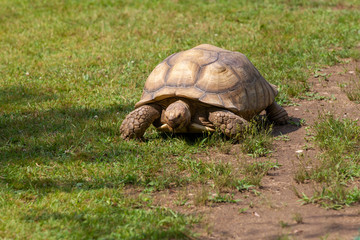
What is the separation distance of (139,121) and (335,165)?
217 centimetres

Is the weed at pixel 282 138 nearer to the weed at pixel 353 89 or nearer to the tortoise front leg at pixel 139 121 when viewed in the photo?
the tortoise front leg at pixel 139 121

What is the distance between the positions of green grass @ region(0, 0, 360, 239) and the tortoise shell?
0.50 metres

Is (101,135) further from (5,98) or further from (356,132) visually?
(356,132)

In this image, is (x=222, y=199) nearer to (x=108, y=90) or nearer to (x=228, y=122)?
(x=228, y=122)

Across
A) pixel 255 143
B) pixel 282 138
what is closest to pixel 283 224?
pixel 255 143

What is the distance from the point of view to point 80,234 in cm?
370

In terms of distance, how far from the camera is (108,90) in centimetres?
751

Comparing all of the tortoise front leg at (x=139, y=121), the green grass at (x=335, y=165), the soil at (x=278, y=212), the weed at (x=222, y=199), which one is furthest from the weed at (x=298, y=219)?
the tortoise front leg at (x=139, y=121)

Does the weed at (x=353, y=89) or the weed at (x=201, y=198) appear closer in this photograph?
the weed at (x=201, y=198)

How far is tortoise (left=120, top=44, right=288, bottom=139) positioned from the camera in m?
5.48

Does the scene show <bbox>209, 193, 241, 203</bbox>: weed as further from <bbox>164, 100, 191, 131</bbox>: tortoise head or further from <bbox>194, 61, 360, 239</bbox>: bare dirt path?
<bbox>164, 100, 191, 131</bbox>: tortoise head

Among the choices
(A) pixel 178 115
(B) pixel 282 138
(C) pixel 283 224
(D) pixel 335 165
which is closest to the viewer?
(C) pixel 283 224

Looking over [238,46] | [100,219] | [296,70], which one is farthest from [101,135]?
[238,46]

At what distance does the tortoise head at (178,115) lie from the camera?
17.5 feet
